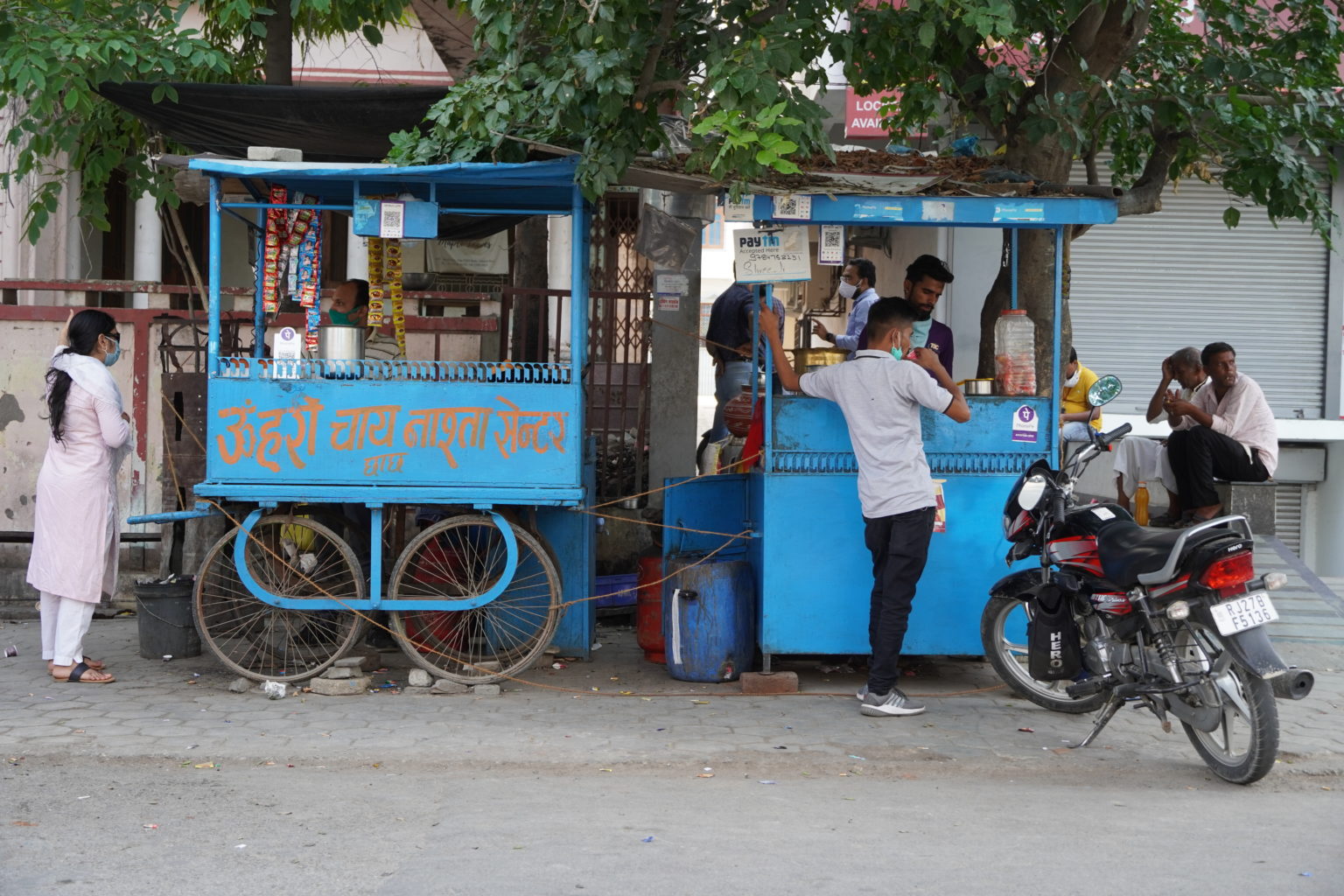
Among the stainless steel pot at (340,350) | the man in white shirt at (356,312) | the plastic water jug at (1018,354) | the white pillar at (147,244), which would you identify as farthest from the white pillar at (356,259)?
the plastic water jug at (1018,354)

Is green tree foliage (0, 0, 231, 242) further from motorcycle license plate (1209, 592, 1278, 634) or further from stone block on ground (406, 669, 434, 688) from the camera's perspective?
motorcycle license plate (1209, 592, 1278, 634)

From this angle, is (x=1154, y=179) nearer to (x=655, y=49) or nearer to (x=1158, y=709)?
(x=655, y=49)

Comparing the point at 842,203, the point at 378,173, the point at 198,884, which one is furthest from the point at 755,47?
the point at 198,884

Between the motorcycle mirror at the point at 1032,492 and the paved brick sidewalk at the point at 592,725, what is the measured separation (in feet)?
3.39

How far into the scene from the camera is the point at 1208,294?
1120 cm

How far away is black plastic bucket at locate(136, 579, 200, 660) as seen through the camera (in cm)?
687

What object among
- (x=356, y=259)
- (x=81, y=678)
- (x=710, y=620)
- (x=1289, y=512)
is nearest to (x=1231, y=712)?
(x=710, y=620)

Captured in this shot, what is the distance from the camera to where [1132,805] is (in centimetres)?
471

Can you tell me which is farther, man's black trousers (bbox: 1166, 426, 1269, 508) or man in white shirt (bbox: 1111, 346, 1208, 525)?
man in white shirt (bbox: 1111, 346, 1208, 525)

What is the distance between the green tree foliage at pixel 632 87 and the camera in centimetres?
527

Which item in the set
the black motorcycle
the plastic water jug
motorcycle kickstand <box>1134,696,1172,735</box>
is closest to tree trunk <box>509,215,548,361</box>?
the plastic water jug

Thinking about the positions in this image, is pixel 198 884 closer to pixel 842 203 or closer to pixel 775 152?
pixel 775 152

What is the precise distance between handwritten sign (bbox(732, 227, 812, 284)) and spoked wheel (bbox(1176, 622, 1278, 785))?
2.51 metres

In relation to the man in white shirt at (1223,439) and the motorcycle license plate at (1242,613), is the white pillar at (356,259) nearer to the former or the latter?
the man in white shirt at (1223,439)
